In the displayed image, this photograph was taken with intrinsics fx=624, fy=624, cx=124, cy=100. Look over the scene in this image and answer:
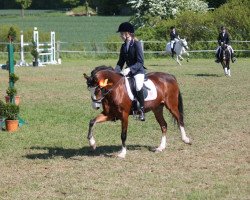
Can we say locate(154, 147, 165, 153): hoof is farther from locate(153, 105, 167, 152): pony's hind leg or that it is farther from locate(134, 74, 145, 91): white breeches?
locate(134, 74, 145, 91): white breeches

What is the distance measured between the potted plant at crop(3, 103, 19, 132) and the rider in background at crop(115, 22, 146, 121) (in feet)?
11.6

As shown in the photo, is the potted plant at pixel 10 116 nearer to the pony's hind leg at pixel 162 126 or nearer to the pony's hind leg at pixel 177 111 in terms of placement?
the pony's hind leg at pixel 162 126

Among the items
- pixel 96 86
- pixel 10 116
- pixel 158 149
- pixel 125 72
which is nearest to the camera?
pixel 96 86

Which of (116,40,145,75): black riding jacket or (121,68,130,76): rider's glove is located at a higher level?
(116,40,145,75): black riding jacket

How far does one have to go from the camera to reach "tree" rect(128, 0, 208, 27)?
4916 cm

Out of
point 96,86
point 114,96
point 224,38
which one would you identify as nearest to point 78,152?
point 114,96

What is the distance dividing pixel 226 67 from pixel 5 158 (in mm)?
17831

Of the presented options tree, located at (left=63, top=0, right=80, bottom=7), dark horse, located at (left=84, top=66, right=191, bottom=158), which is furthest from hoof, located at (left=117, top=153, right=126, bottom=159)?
tree, located at (left=63, top=0, right=80, bottom=7)

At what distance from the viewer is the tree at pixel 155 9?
49.2m

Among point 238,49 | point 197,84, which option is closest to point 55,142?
point 197,84

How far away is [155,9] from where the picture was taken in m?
49.3

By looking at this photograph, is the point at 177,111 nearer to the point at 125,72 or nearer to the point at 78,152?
the point at 125,72

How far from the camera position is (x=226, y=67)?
1057 inches

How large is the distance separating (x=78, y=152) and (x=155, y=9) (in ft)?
129
